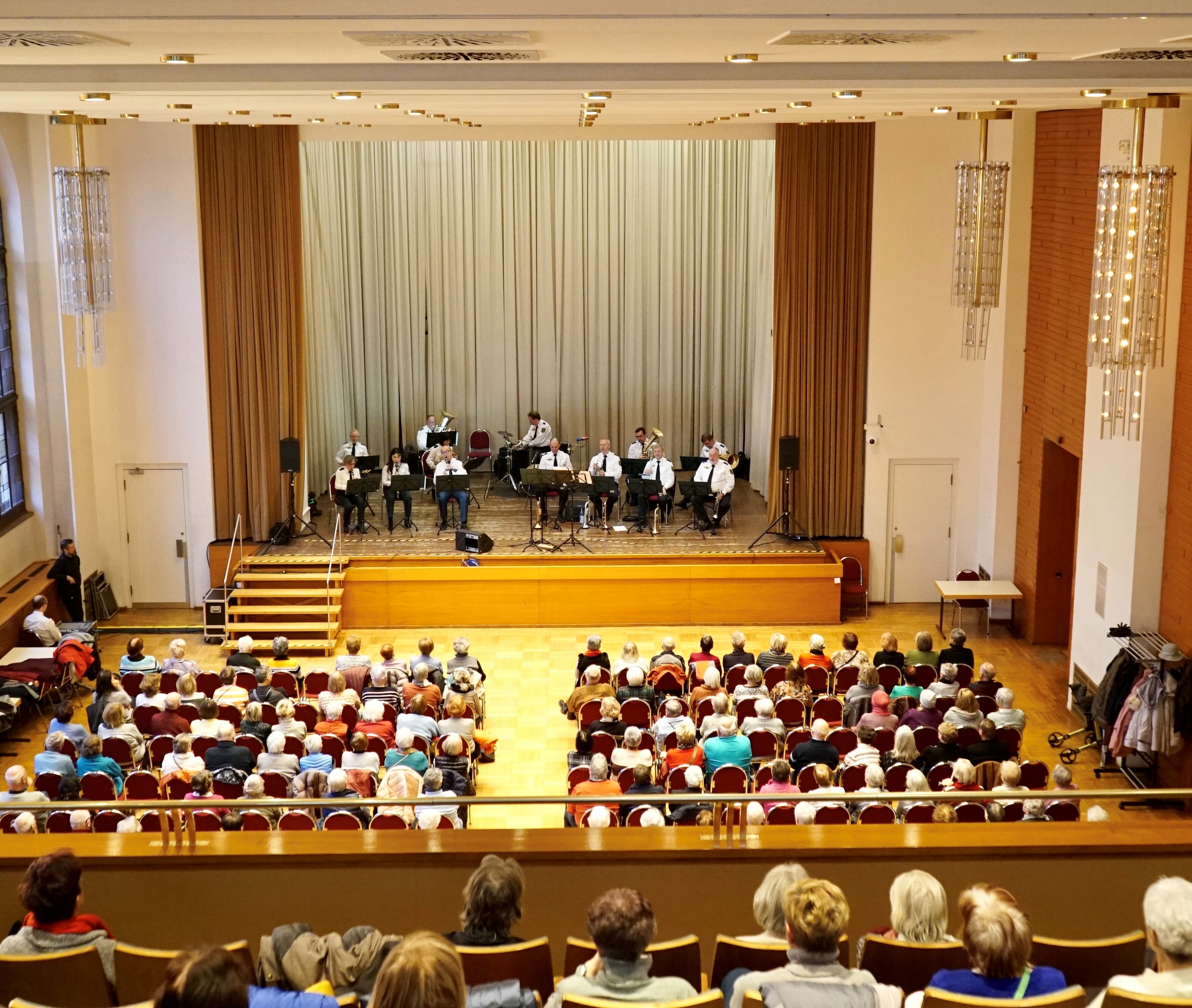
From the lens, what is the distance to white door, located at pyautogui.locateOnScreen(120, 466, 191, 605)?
663 inches

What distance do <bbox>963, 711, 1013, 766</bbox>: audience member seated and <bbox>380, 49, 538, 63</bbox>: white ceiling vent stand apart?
641cm

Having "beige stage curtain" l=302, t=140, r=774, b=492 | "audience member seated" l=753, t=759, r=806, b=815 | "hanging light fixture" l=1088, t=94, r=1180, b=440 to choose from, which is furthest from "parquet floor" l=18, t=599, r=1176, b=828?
"beige stage curtain" l=302, t=140, r=774, b=492

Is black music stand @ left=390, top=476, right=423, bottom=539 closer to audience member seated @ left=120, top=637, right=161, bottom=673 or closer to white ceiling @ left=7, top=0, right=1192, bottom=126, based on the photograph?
audience member seated @ left=120, top=637, right=161, bottom=673

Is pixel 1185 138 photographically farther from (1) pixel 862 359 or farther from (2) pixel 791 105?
(1) pixel 862 359

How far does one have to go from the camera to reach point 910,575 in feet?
56.2

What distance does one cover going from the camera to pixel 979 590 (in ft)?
51.0

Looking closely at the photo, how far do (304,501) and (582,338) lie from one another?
5.37 metres

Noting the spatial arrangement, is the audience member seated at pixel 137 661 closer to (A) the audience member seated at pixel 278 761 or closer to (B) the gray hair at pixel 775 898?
(A) the audience member seated at pixel 278 761

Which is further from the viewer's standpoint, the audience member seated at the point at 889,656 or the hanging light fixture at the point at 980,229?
the audience member seated at the point at 889,656

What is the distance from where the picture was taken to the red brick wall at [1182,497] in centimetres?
1122

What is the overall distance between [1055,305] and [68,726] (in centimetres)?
1058

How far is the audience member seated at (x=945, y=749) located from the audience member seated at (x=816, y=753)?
0.68m

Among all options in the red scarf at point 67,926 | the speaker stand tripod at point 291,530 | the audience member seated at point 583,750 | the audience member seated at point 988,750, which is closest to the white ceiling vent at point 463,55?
the red scarf at point 67,926

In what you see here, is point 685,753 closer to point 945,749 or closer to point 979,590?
point 945,749
